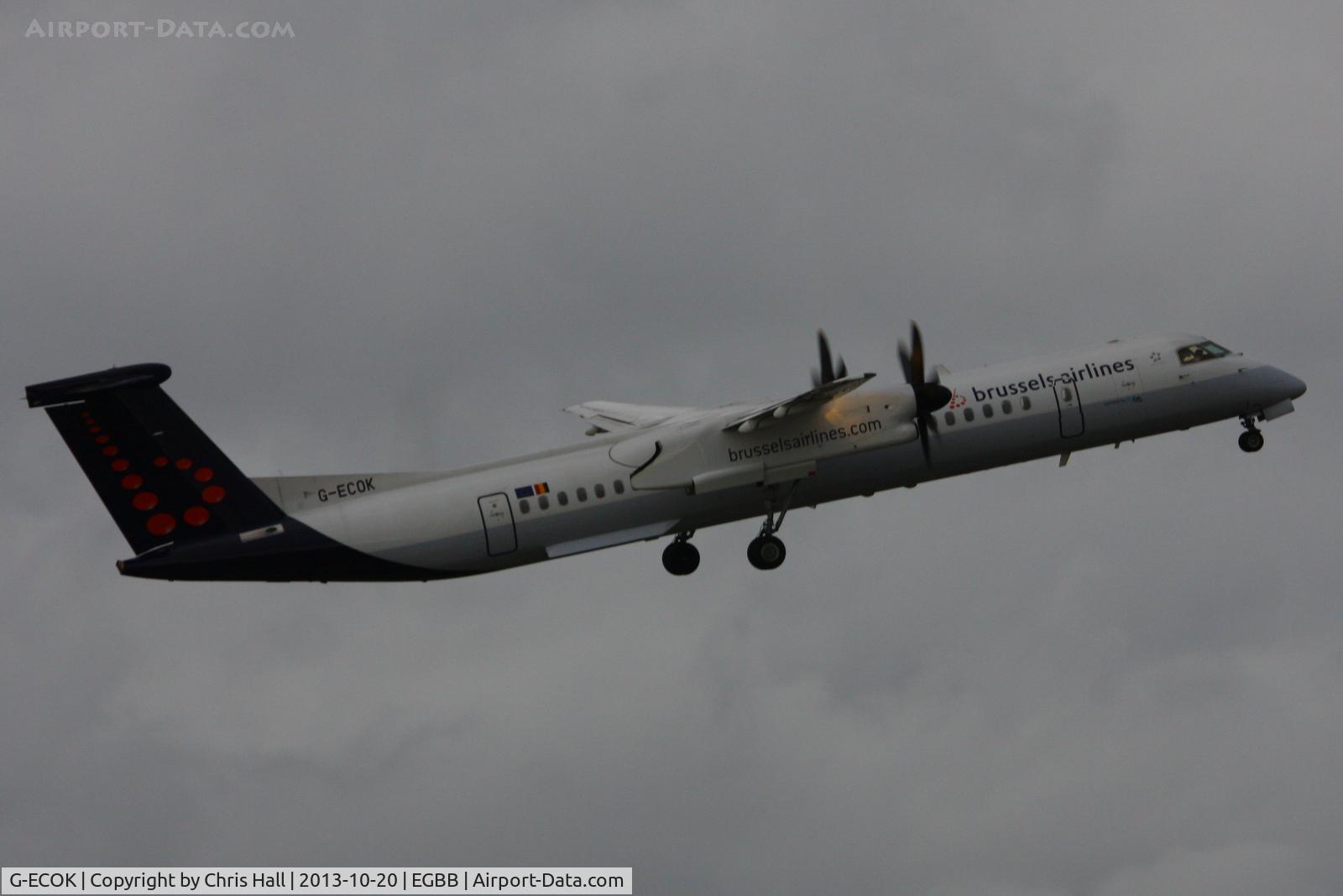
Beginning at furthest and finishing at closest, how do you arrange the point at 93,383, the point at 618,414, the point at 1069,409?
the point at 618,414, the point at 1069,409, the point at 93,383

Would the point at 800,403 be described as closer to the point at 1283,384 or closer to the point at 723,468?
the point at 723,468

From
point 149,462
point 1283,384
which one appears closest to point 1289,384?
point 1283,384

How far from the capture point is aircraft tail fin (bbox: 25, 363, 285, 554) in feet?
184

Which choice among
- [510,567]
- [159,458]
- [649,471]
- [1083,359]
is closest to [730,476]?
[649,471]

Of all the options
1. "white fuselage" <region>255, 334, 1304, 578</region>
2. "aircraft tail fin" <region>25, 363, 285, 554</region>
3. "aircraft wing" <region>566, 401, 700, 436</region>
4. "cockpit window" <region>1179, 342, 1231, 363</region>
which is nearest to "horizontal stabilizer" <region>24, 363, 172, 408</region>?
"aircraft tail fin" <region>25, 363, 285, 554</region>

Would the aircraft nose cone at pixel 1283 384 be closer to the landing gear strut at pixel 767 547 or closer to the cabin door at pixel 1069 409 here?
the cabin door at pixel 1069 409

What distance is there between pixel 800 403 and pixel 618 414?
36.8ft

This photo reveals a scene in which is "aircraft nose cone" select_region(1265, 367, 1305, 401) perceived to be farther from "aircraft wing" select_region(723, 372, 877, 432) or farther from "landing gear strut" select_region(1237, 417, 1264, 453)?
"aircraft wing" select_region(723, 372, 877, 432)

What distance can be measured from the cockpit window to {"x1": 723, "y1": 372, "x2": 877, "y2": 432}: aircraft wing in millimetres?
10127

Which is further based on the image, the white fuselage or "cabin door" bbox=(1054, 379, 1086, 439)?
"cabin door" bbox=(1054, 379, 1086, 439)

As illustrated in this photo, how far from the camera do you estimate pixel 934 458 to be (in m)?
60.6

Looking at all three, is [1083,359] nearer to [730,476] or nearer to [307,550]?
[730,476]

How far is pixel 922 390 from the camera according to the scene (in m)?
59.1

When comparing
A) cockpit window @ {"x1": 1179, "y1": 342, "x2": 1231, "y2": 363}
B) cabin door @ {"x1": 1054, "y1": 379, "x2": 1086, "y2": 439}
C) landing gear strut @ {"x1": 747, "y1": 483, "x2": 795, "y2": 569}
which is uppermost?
cockpit window @ {"x1": 1179, "y1": 342, "x2": 1231, "y2": 363}
